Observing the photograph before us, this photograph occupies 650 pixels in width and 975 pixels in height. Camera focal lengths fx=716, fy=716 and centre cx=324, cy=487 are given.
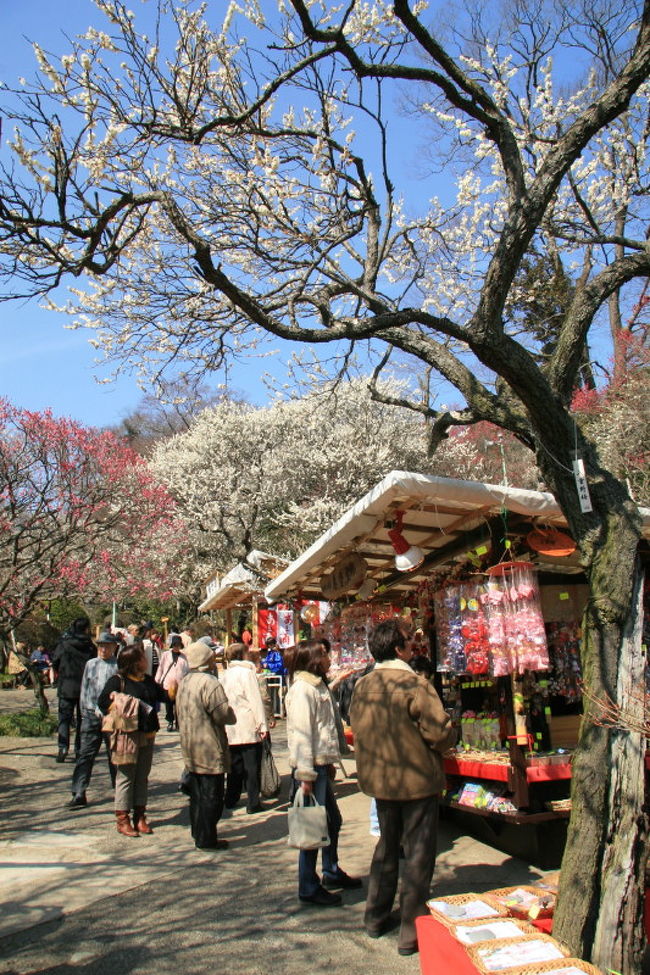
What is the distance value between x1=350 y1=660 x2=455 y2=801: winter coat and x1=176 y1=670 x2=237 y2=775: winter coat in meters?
1.88

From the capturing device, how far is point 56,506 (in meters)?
13.2

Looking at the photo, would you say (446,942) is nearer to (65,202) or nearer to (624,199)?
(65,202)

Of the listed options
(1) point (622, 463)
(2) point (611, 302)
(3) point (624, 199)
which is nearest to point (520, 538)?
(3) point (624, 199)

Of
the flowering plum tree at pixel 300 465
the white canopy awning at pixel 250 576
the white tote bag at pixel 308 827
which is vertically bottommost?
the white tote bag at pixel 308 827

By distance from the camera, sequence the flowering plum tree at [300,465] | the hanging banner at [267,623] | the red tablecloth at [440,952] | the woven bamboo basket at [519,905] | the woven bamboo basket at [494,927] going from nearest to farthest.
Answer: the red tablecloth at [440,952], the woven bamboo basket at [494,927], the woven bamboo basket at [519,905], the hanging banner at [267,623], the flowering plum tree at [300,465]

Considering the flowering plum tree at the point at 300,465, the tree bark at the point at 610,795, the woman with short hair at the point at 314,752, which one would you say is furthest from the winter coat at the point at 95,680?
the flowering plum tree at the point at 300,465

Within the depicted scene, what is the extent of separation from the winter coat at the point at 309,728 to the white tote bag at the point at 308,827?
0.19 m

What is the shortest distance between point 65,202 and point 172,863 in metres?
4.94

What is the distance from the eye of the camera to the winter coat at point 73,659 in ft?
30.5

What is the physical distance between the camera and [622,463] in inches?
523

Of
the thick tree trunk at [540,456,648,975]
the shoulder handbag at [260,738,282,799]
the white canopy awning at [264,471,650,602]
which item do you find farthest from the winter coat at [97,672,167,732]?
the thick tree trunk at [540,456,648,975]

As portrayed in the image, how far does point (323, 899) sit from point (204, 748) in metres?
1.58

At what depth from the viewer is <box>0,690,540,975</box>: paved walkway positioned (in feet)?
12.8

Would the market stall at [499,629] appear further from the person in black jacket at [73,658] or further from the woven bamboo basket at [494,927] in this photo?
the person in black jacket at [73,658]
